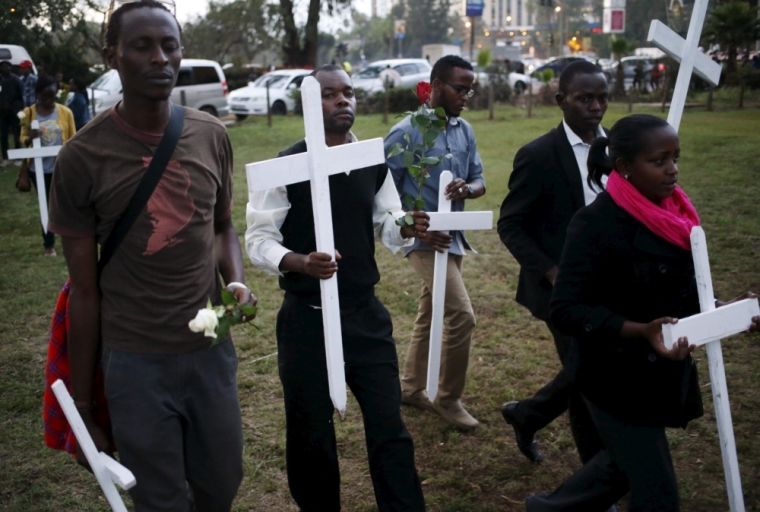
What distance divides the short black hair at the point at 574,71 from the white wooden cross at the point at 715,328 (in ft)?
4.73

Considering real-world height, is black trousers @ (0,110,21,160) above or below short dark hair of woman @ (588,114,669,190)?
below

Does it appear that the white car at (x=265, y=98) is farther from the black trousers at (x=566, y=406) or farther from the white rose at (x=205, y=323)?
the white rose at (x=205, y=323)

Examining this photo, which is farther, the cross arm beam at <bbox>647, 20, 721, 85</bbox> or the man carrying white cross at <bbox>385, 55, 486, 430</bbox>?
the man carrying white cross at <bbox>385, 55, 486, 430</bbox>

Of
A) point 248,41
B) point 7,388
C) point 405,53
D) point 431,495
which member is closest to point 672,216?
point 431,495

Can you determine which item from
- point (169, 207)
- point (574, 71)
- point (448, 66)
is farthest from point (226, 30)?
point (169, 207)

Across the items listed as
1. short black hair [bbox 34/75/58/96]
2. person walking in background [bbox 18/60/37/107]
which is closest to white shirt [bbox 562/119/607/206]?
short black hair [bbox 34/75/58/96]

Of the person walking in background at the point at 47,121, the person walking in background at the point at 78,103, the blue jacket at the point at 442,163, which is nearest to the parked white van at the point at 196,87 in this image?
the person walking in background at the point at 78,103

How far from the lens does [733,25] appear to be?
21.3 metres

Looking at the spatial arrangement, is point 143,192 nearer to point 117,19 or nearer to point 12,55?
point 117,19

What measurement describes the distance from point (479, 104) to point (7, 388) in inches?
827

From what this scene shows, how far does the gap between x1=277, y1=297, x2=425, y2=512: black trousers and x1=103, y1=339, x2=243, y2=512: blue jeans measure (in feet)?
1.78

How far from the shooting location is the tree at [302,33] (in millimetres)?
31562

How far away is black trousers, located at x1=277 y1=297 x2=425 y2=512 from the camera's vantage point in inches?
127

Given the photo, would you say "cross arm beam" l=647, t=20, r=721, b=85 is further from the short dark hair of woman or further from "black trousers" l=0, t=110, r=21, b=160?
"black trousers" l=0, t=110, r=21, b=160
